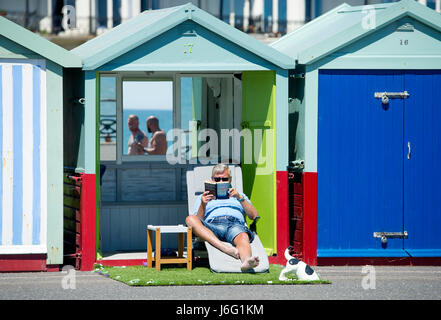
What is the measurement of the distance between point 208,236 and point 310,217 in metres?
1.29

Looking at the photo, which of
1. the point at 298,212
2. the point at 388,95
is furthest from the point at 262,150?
the point at 388,95

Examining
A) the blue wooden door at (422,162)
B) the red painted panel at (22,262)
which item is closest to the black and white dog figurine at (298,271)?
the blue wooden door at (422,162)

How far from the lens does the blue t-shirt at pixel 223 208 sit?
1201 centimetres

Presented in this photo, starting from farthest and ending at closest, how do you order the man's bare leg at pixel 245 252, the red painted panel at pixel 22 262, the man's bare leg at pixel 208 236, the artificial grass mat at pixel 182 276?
1. the red painted panel at pixel 22 262
2. the man's bare leg at pixel 208 236
3. the man's bare leg at pixel 245 252
4. the artificial grass mat at pixel 182 276

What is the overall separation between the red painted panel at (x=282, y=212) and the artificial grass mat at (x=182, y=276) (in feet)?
1.12

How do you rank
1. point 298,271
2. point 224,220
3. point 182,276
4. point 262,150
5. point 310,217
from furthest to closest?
point 262,150
point 310,217
point 224,220
point 182,276
point 298,271

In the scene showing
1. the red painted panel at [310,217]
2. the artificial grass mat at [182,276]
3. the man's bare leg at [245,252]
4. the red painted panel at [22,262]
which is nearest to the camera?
the artificial grass mat at [182,276]

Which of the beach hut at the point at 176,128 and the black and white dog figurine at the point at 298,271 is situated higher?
the beach hut at the point at 176,128

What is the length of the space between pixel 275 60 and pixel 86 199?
2675 mm

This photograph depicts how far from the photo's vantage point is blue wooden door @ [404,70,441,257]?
1229cm

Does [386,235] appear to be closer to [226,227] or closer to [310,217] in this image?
[310,217]

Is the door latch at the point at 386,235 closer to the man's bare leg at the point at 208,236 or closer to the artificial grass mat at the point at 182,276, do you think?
the artificial grass mat at the point at 182,276

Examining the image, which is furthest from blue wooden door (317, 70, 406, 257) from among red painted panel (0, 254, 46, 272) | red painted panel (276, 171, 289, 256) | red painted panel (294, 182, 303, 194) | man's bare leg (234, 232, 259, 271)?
red painted panel (0, 254, 46, 272)

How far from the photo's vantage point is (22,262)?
461 inches
